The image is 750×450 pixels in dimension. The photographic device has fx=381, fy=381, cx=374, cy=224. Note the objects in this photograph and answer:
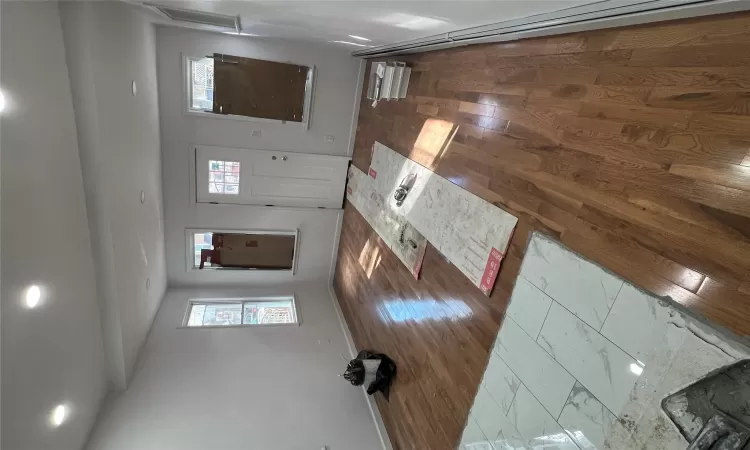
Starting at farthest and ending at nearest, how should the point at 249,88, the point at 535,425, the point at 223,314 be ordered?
the point at 223,314 < the point at 249,88 < the point at 535,425

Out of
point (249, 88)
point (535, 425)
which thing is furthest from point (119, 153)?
point (535, 425)

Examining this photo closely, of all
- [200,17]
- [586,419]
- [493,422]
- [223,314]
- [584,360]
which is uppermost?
[200,17]

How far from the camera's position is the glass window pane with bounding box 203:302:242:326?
480cm

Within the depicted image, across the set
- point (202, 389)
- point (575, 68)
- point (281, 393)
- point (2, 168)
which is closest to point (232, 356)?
point (202, 389)

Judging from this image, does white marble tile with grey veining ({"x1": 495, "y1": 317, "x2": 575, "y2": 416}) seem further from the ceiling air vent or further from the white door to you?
the white door

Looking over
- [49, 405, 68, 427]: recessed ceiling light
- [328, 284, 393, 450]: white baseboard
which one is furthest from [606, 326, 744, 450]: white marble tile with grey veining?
[49, 405, 68, 427]: recessed ceiling light

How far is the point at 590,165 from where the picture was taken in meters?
1.65

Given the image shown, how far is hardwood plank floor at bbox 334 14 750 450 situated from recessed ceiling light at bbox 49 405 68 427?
2477 mm

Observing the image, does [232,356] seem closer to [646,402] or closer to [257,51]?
[257,51]

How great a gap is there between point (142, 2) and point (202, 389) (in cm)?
333

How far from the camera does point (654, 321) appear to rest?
1.35m

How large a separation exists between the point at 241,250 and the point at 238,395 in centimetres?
210

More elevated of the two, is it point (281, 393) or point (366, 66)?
point (366, 66)

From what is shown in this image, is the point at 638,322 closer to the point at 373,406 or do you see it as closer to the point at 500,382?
the point at 500,382
